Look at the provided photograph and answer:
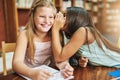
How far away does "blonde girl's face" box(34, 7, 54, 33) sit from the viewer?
1.23 m

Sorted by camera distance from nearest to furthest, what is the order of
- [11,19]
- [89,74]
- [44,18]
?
[89,74], [44,18], [11,19]

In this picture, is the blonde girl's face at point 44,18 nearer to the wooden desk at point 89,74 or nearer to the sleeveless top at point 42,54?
the sleeveless top at point 42,54

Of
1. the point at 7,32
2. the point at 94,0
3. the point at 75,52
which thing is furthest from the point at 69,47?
the point at 94,0

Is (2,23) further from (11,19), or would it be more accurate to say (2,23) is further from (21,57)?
(21,57)

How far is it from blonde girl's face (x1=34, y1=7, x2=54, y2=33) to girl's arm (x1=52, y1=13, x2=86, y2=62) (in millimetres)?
48

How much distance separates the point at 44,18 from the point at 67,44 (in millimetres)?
Answer: 214

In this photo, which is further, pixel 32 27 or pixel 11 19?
pixel 11 19

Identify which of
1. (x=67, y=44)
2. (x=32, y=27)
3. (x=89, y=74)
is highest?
(x=32, y=27)

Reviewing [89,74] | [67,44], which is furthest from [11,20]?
[89,74]

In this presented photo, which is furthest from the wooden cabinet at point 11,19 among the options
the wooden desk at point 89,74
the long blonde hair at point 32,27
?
the wooden desk at point 89,74

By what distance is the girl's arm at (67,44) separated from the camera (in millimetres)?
1224

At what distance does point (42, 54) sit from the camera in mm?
1310

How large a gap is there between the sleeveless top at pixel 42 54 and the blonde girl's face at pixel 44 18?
0.10m

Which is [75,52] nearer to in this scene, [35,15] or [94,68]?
[94,68]
